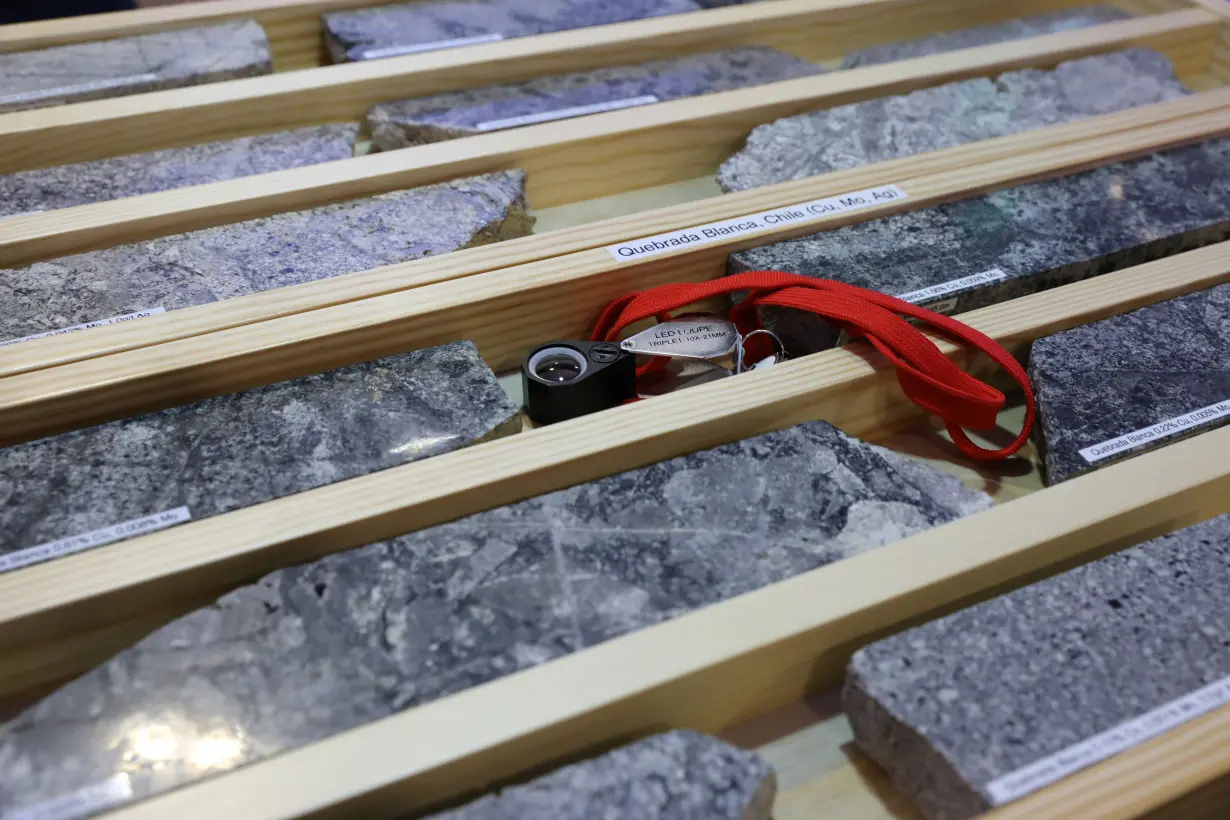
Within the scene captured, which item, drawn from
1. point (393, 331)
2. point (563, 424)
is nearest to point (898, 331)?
point (563, 424)

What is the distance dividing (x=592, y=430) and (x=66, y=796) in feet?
2.18

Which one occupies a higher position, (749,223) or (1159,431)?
(749,223)

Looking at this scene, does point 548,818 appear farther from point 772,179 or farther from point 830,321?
point 772,179

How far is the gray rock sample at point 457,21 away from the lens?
6.61ft

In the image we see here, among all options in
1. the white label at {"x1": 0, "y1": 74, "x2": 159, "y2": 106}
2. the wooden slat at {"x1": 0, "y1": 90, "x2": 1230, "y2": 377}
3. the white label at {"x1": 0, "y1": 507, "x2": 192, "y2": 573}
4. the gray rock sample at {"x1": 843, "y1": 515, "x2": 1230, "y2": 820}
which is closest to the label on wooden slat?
the wooden slat at {"x1": 0, "y1": 90, "x2": 1230, "y2": 377}

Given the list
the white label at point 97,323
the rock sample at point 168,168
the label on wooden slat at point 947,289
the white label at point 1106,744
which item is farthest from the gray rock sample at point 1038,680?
the rock sample at point 168,168

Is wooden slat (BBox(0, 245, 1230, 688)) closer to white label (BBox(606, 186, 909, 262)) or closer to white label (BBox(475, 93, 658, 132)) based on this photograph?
white label (BBox(606, 186, 909, 262))

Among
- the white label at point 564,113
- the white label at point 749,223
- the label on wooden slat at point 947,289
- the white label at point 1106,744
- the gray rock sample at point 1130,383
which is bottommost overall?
the white label at point 1106,744

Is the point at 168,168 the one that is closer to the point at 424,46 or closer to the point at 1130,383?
the point at 424,46

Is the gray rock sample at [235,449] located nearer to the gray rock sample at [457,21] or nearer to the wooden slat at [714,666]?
the wooden slat at [714,666]

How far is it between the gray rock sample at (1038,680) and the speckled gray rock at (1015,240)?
0.51m

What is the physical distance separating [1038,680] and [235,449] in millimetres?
949

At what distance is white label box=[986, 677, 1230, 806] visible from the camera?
0.94 m

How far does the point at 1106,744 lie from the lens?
0.97 meters
